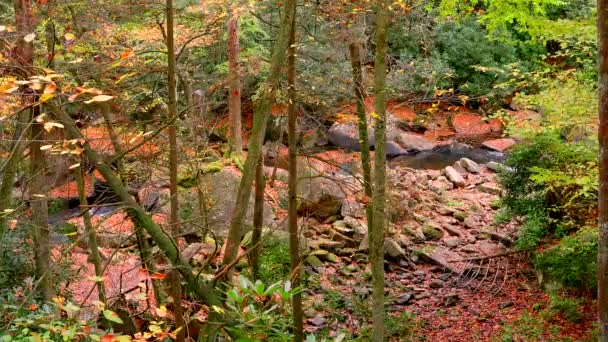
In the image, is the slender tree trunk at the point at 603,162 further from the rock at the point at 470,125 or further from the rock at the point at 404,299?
the rock at the point at 470,125

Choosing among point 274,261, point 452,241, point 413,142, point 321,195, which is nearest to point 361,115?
point 274,261

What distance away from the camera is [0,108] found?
17.5ft

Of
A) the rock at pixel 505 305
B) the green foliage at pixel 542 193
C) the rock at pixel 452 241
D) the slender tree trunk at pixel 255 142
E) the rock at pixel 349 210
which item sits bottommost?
the rock at pixel 452 241

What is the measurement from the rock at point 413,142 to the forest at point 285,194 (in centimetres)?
530

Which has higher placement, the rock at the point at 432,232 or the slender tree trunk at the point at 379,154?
the slender tree trunk at the point at 379,154

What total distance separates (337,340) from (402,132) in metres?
21.0

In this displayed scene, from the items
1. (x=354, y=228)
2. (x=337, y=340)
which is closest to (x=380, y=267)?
(x=337, y=340)

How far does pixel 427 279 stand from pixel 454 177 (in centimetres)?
685

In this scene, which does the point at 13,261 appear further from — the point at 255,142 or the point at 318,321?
the point at 255,142

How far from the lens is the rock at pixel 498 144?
21.8 m

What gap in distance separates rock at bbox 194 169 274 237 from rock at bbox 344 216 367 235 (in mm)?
1823

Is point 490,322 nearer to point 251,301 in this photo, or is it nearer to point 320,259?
point 320,259

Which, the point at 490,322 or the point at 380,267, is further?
the point at 490,322

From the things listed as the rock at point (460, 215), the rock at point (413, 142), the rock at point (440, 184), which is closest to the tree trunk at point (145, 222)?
the rock at point (460, 215)
